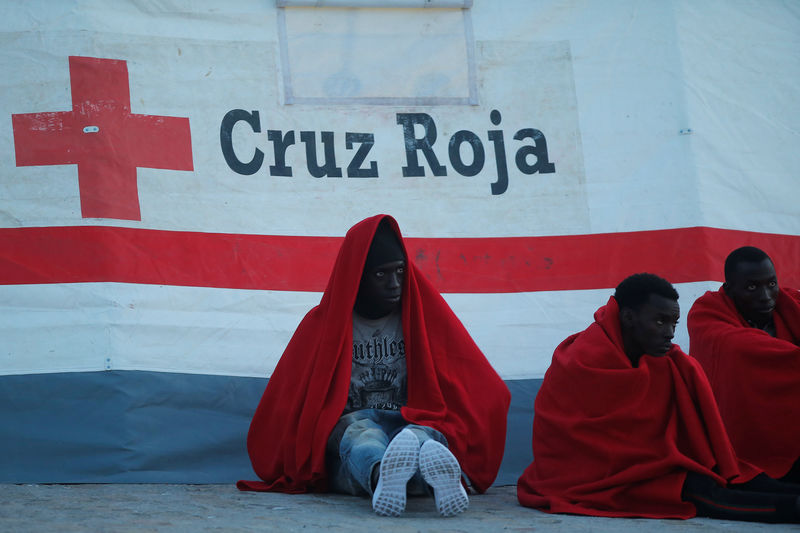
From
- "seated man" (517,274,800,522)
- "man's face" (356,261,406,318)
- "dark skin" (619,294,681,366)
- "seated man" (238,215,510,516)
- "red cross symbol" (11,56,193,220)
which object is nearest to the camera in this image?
"seated man" (517,274,800,522)

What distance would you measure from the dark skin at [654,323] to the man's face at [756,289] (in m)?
0.74

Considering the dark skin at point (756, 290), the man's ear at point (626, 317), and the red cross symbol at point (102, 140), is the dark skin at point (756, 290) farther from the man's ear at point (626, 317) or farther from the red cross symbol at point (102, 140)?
the red cross symbol at point (102, 140)

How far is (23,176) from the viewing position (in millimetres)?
4602

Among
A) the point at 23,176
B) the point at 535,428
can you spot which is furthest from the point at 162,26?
the point at 535,428

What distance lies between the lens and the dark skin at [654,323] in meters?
3.52

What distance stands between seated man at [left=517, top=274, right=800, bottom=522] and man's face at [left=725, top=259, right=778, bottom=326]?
2.41 ft

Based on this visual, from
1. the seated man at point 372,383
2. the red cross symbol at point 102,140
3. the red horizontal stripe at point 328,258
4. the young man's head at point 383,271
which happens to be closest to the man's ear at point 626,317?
the seated man at point 372,383

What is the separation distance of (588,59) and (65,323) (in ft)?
10.3

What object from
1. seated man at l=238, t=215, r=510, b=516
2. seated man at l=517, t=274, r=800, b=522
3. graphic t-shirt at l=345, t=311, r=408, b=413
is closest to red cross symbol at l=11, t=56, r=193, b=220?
seated man at l=238, t=215, r=510, b=516

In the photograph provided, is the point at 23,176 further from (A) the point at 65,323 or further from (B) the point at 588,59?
(B) the point at 588,59

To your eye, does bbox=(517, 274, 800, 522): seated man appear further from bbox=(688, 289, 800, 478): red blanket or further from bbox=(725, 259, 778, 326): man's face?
bbox=(725, 259, 778, 326): man's face

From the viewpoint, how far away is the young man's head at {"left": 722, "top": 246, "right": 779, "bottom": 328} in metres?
4.12

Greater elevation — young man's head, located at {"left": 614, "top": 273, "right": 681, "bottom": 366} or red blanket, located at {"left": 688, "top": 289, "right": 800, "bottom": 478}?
young man's head, located at {"left": 614, "top": 273, "right": 681, "bottom": 366}

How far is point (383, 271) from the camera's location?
3.88 metres
